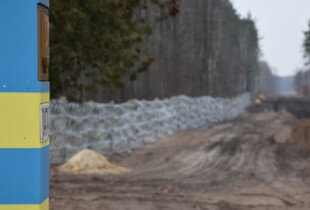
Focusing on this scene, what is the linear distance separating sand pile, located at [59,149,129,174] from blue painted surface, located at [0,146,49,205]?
9437 millimetres

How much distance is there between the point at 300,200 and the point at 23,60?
22.2 feet

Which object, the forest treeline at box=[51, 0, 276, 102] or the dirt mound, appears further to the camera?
the dirt mound

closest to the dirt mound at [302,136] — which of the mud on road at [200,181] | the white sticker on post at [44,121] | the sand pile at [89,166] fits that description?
the mud on road at [200,181]

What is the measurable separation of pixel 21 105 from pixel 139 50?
28.9ft

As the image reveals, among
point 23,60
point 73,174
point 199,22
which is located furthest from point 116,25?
point 199,22

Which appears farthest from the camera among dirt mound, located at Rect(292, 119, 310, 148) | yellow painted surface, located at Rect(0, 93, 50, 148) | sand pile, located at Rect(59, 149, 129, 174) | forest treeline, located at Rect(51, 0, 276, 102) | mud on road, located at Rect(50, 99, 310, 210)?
dirt mound, located at Rect(292, 119, 310, 148)

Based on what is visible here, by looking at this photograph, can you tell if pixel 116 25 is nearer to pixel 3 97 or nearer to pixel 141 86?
pixel 3 97

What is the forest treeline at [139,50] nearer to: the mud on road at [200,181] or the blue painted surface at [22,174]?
the mud on road at [200,181]

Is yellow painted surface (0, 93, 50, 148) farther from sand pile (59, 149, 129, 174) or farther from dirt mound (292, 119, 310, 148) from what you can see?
dirt mound (292, 119, 310, 148)

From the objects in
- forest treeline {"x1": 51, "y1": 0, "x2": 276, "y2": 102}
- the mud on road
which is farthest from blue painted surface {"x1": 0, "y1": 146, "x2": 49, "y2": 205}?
forest treeline {"x1": 51, "y1": 0, "x2": 276, "y2": 102}

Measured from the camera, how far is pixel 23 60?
3.07 m

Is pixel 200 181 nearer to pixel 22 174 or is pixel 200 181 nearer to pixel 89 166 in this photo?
pixel 89 166

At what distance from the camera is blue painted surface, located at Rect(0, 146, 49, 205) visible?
10.1 feet

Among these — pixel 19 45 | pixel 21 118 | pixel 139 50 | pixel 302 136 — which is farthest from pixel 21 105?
pixel 302 136
